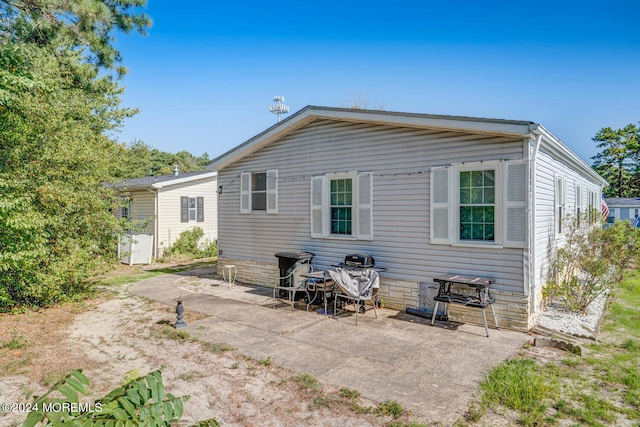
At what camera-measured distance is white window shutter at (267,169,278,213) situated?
32.3ft

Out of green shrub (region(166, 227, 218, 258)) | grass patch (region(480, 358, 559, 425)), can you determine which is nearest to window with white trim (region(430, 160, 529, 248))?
grass patch (region(480, 358, 559, 425))

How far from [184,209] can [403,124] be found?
467 inches

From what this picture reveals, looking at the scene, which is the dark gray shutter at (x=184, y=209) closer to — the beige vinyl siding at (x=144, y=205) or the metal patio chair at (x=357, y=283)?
the beige vinyl siding at (x=144, y=205)

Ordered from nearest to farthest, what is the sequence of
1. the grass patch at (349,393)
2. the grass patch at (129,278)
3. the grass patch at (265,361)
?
the grass patch at (349,393)
the grass patch at (265,361)
the grass patch at (129,278)

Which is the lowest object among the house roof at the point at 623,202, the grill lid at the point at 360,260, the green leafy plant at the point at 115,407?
the grill lid at the point at 360,260

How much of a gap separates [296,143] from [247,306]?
412 cm

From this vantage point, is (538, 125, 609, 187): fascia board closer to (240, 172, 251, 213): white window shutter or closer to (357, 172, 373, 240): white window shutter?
(357, 172, 373, 240): white window shutter

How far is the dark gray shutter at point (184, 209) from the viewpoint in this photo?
16.3 metres

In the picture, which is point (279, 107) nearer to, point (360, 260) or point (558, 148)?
point (360, 260)

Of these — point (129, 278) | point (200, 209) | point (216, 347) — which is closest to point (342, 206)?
point (216, 347)

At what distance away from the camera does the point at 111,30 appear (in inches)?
387

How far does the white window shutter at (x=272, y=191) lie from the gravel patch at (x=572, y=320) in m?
6.38

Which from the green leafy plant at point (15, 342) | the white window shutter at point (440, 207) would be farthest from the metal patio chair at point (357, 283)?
the green leafy plant at point (15, 342)

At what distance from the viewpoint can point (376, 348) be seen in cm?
558
